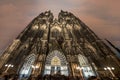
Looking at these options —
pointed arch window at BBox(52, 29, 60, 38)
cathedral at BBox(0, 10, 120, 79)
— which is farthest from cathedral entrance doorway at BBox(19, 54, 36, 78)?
pointed arch window at BBox(52, 29, 60, 38)

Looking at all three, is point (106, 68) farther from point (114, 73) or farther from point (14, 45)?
point (14, 45)

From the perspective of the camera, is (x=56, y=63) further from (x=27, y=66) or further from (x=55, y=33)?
(x=55, y=33)

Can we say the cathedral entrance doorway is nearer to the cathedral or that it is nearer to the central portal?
the cathedral

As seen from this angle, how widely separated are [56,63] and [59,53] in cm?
347

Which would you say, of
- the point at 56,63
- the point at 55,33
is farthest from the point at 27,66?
the point at 55,33

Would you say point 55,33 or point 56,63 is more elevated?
point 55,33

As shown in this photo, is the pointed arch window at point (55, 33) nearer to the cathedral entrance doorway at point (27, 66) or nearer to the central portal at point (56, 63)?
the central portal at point (56, 63)

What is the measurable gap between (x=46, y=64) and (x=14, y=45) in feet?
48.4

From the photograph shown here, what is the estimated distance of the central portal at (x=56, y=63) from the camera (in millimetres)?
69250

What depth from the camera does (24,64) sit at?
71750 millimetres

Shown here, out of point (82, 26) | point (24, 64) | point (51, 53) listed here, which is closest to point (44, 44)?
point (51, 53)

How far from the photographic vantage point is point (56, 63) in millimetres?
71812

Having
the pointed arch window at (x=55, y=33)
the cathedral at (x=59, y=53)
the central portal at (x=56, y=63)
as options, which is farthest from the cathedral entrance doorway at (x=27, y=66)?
the pointed arch window at (x=55, y=33)

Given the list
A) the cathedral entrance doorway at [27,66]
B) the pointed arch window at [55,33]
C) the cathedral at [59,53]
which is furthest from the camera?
the pointed arch window at [55,33]
